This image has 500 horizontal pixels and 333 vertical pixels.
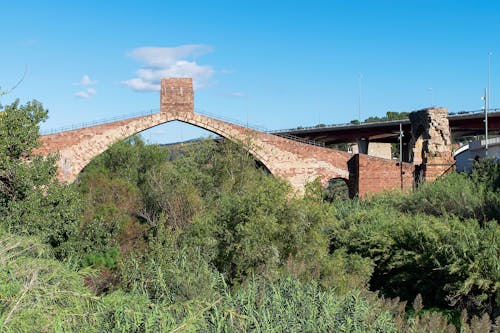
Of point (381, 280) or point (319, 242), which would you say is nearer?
point (319, 242)

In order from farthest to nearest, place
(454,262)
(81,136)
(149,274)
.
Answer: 1. (81,136)
2. (454,262)
3. (149,274)

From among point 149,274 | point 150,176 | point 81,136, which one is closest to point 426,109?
point 150,176

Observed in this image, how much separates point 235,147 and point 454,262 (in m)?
13.4

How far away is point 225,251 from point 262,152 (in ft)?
59.1

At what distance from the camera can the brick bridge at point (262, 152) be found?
27719mm

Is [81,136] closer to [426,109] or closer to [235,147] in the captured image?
[235,147]

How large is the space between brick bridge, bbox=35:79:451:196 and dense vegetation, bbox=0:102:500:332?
1.15 m

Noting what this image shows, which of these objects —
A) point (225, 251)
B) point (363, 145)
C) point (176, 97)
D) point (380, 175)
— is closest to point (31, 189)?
point (225, 251)

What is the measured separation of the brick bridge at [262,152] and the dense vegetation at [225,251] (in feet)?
3.76

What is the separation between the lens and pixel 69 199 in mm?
14062

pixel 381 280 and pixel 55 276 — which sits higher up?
pixel 55 276

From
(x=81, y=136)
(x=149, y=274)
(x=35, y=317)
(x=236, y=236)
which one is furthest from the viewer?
(x=81, y=136)

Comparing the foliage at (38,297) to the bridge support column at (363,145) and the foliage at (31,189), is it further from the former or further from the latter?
the bridge support column at (363,145)

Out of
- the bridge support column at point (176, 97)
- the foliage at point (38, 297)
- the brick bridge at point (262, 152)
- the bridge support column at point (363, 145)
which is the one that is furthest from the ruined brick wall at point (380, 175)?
the foliage at point (38, 297)
